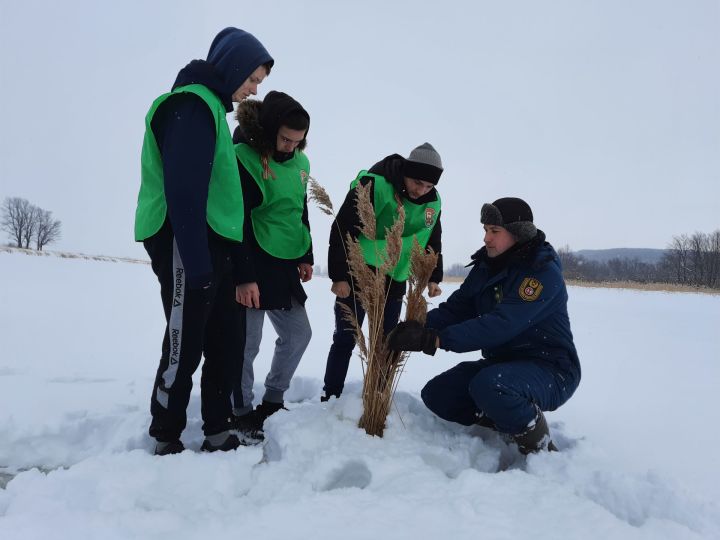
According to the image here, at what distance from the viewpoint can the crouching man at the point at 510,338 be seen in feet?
6.47

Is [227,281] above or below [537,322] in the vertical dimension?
above

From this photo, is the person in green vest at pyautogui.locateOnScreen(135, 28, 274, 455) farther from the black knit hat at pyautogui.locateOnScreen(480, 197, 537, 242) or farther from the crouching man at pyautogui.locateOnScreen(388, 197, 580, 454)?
the black knit hat at pyautogui.locateOnScreen(480, 197, 537, 242)

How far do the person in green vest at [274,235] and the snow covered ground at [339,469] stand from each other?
0.29 m

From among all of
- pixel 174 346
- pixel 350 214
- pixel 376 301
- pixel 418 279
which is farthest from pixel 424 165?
pixel 174 346

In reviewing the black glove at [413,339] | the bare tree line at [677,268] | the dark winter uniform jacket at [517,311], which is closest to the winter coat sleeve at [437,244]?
the dark winter uniform jacket at [517,311]

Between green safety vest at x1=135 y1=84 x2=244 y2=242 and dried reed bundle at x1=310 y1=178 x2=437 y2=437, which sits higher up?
green safety vest at x1=135 y1=84 x2=244 y2=242

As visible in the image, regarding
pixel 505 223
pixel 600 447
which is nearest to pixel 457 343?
pixel 505 223

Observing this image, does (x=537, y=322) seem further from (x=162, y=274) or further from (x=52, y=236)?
(x=52, y=236)

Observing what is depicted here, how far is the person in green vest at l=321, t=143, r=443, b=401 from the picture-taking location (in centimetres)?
239

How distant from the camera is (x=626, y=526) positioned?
4.34 ft

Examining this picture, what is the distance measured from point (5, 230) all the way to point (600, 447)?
65.8 metres

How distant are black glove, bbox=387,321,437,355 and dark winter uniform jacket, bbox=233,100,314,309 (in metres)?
0.68

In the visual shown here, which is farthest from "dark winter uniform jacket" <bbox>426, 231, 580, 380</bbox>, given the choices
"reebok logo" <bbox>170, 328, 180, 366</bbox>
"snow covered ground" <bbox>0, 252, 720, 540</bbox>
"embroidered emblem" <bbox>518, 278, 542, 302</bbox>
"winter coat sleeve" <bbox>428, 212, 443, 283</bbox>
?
"reebok logo" <bbox>170, 328, 180, 366</bbox>

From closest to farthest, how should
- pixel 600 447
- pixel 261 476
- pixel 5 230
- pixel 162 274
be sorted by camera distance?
pixel 261 476
pixel 162 274
pixel 600 447
pixel 5 230
